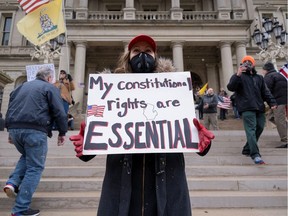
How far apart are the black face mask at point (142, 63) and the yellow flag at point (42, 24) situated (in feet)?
33.0

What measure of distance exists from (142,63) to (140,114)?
43cm

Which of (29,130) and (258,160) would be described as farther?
(258,160)

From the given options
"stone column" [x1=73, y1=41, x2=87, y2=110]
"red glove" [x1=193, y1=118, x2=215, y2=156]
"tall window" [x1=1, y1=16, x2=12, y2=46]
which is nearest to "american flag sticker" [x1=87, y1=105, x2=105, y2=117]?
"red glove" [x1=193, y1=118, x2=215, y2=156]

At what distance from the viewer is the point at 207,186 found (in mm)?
4191

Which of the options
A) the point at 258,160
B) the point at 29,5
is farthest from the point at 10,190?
the point at 29,5

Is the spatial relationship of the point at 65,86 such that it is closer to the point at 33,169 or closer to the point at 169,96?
the point at 33,169

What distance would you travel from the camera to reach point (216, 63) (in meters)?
22.3

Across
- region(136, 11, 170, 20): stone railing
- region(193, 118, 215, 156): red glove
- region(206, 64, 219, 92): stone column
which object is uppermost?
region(136, 11, 170, 20): stone railing

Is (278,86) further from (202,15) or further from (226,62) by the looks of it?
(202,15)

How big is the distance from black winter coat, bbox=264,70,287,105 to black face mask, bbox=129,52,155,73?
18.1 feet

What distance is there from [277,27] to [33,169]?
14526mm

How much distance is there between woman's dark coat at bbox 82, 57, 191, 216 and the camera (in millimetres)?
1574

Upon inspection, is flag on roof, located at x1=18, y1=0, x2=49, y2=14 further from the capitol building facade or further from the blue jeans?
the blue jeans

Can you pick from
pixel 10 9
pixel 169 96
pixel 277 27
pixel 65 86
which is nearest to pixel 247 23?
pixel 277 27
